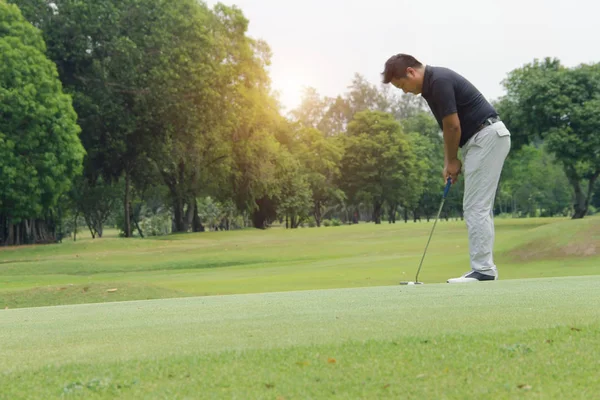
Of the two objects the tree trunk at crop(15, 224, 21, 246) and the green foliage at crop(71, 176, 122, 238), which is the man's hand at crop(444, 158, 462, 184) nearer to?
the tree trunk at crop(15, 224, 21, 246)

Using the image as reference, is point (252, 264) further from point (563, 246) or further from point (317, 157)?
point (317, 157)

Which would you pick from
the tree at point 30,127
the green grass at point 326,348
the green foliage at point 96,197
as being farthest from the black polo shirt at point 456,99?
the green foliage at point 96,197

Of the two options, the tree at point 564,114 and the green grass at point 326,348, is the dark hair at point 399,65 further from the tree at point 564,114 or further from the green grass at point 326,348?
the tree at point 564,114

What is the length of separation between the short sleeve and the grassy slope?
864 centimetres

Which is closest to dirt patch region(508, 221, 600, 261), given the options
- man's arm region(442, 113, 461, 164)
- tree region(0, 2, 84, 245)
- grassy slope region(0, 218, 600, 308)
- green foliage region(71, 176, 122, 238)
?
grassy slope region(0, 218, 600, 308)

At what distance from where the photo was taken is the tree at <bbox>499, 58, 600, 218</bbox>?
47500 mm

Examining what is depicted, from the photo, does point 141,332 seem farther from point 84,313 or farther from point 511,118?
point 511,118

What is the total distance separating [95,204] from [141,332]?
208 ft

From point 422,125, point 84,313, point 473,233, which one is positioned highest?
point 422,125

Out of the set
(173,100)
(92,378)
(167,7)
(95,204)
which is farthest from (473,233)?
(95,204)

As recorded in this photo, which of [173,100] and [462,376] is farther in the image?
[173,100]

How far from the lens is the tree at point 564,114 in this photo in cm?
4750

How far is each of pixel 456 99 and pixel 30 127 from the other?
31.8 m

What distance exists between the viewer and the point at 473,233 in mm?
8922
